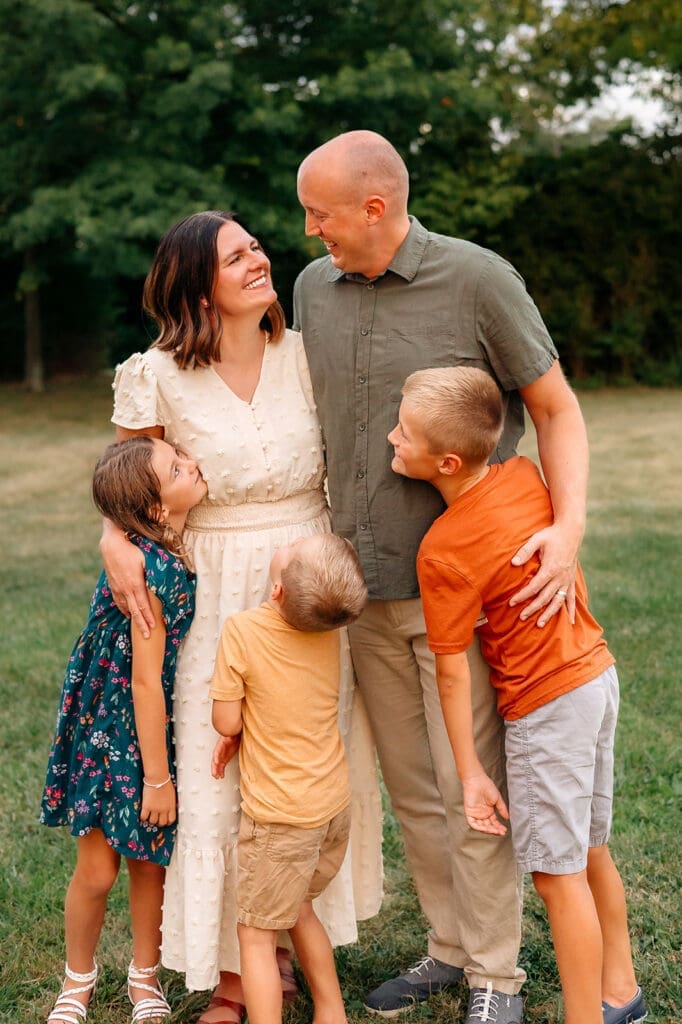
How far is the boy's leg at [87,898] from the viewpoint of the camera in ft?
9.36

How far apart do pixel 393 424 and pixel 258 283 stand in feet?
1.58

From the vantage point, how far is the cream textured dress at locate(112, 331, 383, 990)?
109 inches

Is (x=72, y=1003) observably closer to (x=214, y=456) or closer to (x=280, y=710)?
(x=280, y=710)

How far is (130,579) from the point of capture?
2.64m

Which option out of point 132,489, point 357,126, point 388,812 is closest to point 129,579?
point 132,489

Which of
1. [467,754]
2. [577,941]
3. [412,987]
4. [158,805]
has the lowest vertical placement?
[412,987]

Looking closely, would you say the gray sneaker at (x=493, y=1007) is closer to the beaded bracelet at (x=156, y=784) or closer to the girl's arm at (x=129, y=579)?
the beaded bracelet at (x=156, y=784)

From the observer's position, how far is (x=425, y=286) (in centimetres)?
268

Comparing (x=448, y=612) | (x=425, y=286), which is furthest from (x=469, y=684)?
(x=425, y=286)

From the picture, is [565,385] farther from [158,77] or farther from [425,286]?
[158,77]

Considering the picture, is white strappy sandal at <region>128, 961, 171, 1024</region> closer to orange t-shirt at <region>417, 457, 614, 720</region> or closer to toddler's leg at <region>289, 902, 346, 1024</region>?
toddler's leg at <region>289, 902, 346, 1024</region>

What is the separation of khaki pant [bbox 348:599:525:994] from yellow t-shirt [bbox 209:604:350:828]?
0.84 ft

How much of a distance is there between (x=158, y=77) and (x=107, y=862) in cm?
1569

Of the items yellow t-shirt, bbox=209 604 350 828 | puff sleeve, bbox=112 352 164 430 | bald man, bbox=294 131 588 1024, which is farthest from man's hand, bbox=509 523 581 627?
puff sleeve, bbox=112 352 164 430
